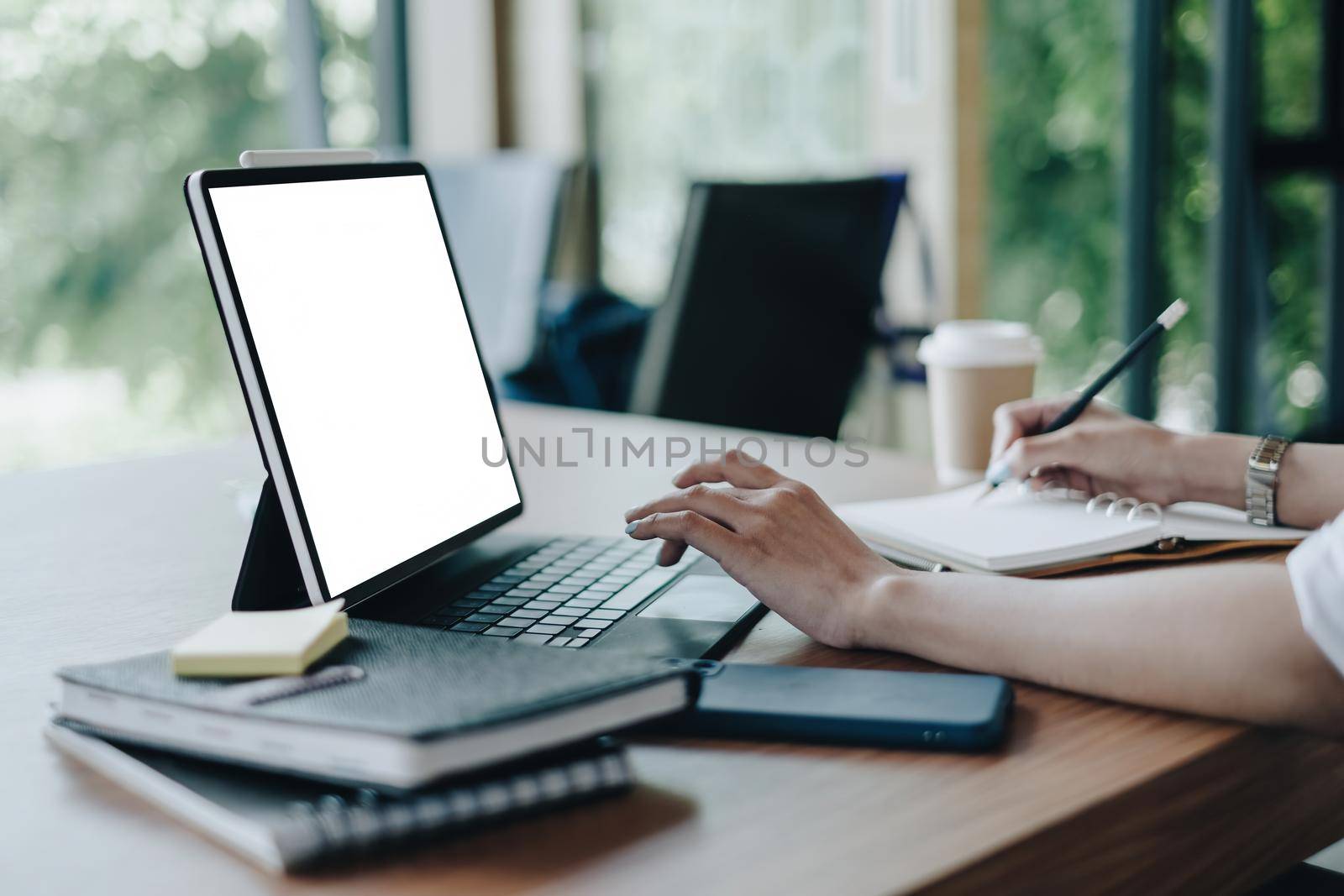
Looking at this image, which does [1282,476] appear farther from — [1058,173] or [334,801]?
[1058,173]

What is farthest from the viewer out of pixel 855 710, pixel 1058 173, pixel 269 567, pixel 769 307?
pixel 1058 173

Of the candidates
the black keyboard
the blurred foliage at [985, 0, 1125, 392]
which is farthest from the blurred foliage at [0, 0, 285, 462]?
the black keyboard

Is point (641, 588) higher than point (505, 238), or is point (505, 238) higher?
point (505, 238)

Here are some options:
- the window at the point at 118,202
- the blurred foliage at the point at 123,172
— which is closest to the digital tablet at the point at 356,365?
the window at the point at 118,202

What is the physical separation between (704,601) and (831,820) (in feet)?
0.97

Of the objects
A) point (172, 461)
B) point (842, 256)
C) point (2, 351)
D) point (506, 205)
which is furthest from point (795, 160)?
point (172, 461)

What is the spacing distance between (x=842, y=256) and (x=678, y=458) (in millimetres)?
611

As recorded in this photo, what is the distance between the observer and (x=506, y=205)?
3.02 m

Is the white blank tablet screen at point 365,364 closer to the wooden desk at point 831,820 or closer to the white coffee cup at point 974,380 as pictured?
the wooden desk at point 831,820

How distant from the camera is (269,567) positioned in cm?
74

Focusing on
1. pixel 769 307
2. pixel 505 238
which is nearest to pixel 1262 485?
pixel 769 307

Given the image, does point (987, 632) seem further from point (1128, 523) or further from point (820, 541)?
point (1128, 523)

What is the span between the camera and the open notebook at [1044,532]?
85cm

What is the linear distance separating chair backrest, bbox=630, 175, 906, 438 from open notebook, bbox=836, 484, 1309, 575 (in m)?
0.77
